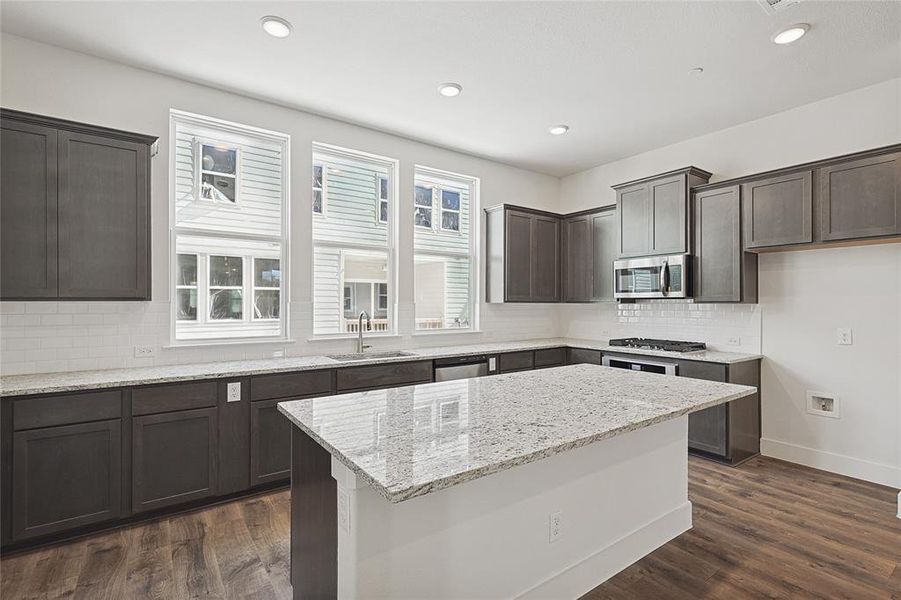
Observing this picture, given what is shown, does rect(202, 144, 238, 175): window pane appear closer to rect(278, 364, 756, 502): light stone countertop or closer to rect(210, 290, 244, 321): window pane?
rect(210, 290, 244, 321): window pane

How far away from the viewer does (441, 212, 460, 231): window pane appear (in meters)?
5.04

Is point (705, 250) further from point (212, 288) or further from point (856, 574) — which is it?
point (212, 288)

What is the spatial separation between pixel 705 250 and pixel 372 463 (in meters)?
3.88

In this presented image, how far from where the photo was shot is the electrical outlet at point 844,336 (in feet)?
11.8

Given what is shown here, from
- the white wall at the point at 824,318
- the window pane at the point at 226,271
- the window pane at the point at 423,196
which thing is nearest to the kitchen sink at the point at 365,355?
the window pane at the point at 226,271

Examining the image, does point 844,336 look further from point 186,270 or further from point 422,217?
point 186,270

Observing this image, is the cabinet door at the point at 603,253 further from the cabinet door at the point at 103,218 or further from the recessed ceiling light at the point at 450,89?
the cabinet door at the point at 103,218

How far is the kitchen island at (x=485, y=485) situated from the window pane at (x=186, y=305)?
198 centimetres

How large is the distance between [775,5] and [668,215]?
201 centimetres

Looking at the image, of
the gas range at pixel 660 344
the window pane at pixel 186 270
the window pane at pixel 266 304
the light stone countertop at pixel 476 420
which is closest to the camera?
the light stone countertop at pixel 476 420

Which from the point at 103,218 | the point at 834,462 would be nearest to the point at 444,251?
the point at 103,218

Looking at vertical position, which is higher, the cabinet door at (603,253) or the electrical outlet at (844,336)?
the cabinet door at (603,253)

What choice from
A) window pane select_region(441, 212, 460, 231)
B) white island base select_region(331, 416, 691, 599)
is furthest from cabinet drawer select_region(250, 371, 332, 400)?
window pane select_region(441, 212, 460, 231)

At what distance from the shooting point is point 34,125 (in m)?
2.64
